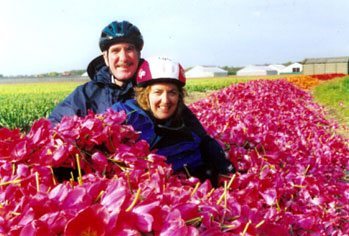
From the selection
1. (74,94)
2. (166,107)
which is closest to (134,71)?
(74,94)

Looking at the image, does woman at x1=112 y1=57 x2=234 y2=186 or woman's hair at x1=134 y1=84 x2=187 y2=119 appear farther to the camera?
woman's hair at x1=134 y1=84 x2=187 y2=119

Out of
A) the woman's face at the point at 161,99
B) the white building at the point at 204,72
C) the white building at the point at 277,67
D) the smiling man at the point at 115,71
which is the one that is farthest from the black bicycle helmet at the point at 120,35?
the white building at the point at 277,67

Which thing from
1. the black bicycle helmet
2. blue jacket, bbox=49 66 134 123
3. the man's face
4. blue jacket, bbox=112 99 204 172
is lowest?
blue jacket, bbox=112 99 204 172

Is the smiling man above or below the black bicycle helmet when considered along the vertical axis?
below

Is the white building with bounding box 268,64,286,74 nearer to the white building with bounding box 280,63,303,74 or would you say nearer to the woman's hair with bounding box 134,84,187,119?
the white building with bounding box 280,63,303,74

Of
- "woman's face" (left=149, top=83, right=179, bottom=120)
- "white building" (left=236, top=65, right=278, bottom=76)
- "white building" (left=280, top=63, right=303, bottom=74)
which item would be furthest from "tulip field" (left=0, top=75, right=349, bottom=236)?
"white building" (left=280, top=63, right=303, bottom=74)

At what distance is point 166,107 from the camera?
3180 mm

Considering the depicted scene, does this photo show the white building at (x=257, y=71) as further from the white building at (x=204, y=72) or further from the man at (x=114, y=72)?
the man at (x=114, y=72)

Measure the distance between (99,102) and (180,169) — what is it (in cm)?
114

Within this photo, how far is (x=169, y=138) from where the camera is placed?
3197mm

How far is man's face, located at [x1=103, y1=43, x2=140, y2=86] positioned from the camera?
3.90 m

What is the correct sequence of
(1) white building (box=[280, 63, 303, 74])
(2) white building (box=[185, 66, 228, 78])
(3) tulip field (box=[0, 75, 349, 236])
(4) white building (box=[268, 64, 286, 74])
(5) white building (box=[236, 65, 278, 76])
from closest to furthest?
(3) tulip field (box=[0, 75, 349, 236])
(2) white building (box=[185, 66, 228, 78])
(5) white building (box=[236, 65, 278, 76])
(1) white building (box=[280, 63, 303, 74])
(4) white building (box=[268, 64, 286, 74])

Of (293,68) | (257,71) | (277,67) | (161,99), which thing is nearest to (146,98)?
(161,99)

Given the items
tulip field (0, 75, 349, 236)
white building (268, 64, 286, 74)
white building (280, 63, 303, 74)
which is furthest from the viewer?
white building (268, 64, 286, 74)
